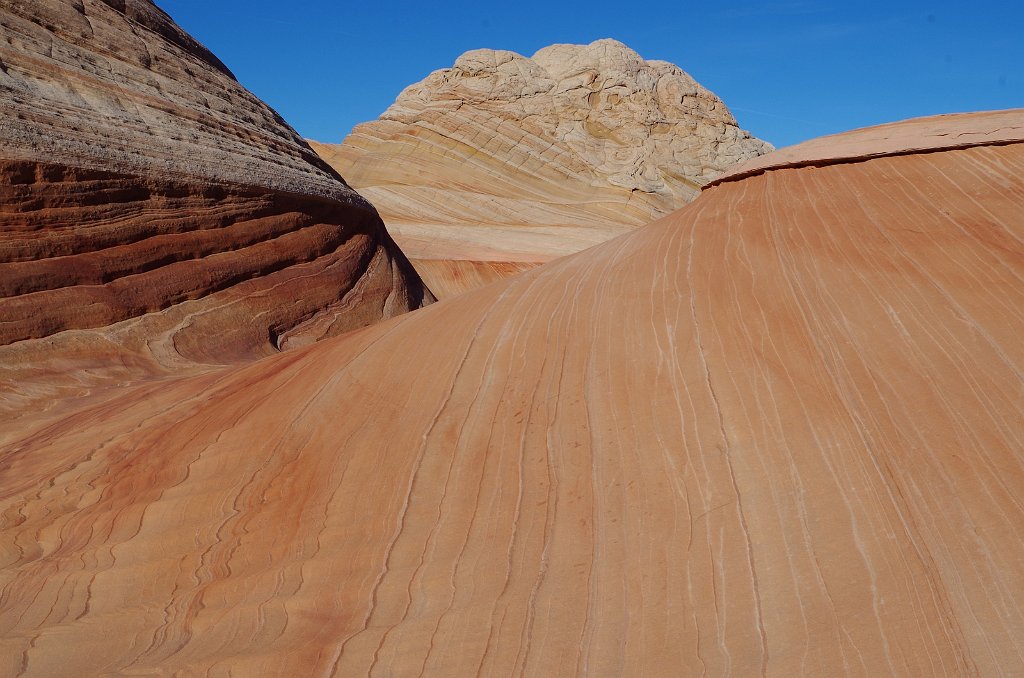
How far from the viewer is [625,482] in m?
2.24

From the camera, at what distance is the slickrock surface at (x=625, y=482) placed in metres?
1.87

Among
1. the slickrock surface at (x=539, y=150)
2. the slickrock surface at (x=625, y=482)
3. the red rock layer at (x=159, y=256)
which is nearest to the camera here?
the slickrock surface at (x=625, y=482)

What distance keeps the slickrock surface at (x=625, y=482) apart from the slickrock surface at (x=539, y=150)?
10.6m

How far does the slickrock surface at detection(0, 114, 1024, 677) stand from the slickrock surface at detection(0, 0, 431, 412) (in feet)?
5.68

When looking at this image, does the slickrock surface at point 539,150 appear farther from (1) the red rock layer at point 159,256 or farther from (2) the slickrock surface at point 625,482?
(2) the slickrock surface at point 625,482

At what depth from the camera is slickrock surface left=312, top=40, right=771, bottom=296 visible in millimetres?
15922

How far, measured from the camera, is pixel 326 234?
7000mm

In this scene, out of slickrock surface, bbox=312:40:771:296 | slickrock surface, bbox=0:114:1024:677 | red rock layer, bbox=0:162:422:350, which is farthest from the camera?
slickrock surface, bbox=312:40:771:296

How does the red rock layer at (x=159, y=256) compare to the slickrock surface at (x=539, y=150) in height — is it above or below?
below

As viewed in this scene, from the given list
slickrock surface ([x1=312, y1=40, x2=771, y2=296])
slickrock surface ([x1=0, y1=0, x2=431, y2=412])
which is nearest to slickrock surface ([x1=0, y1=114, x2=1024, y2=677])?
slickrock surface ([x1=0, y1=0, x2=431, y2=412])

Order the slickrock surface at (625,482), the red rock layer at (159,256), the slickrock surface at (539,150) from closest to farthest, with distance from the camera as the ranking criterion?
the slickrock surface at (625,482), the red rock layer at (159,256), the slickrock surface at (539,150)

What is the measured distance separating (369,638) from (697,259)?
68.6 inches

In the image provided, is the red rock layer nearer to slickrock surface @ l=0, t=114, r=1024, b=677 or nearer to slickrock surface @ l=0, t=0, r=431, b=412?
slickrock surface @ l=0, t=0, r=431, b=412

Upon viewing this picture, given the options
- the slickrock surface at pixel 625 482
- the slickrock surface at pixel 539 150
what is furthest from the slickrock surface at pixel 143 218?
the slickrock surface at pixel 539 150
